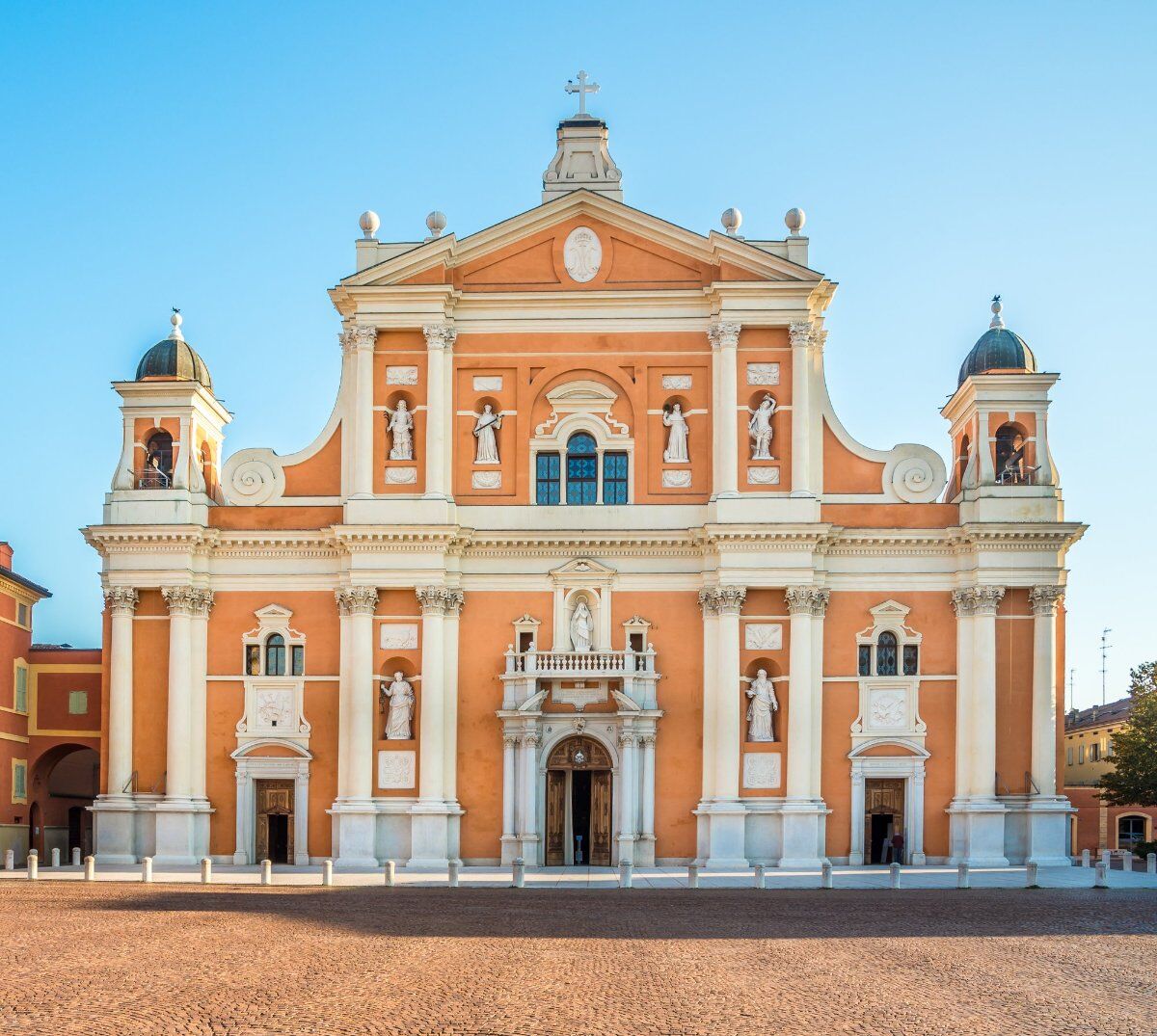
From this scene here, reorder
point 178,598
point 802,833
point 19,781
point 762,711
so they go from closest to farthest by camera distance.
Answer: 1. point 802,833
2. point 762,711
3. point 178,598
4. point 19,781

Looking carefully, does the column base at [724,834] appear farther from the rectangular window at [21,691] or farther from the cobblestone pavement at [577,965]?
the rectangular window at [21,691]

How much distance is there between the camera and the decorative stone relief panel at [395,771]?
40.2 metres

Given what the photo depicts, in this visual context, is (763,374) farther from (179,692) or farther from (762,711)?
(179,692)

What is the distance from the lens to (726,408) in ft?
134

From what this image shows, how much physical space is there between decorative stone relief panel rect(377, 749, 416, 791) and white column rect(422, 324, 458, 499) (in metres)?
7.27

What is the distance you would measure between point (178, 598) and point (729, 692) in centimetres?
1547

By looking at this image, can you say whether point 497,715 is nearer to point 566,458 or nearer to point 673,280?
point 566,458

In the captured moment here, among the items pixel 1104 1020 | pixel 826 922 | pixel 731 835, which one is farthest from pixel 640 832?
pixel 1104 1020

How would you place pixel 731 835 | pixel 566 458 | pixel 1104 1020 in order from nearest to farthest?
1. pixel 1104 1020
2. pixel 731 835
3. pixel 566 458

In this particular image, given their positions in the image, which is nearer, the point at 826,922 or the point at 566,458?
the point at 826,922

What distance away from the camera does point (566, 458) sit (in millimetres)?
41812

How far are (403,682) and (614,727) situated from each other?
598 cm

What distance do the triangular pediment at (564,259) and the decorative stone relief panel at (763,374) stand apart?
2462mm

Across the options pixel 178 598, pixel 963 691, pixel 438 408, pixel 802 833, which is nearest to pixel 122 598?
pixel 178 598
